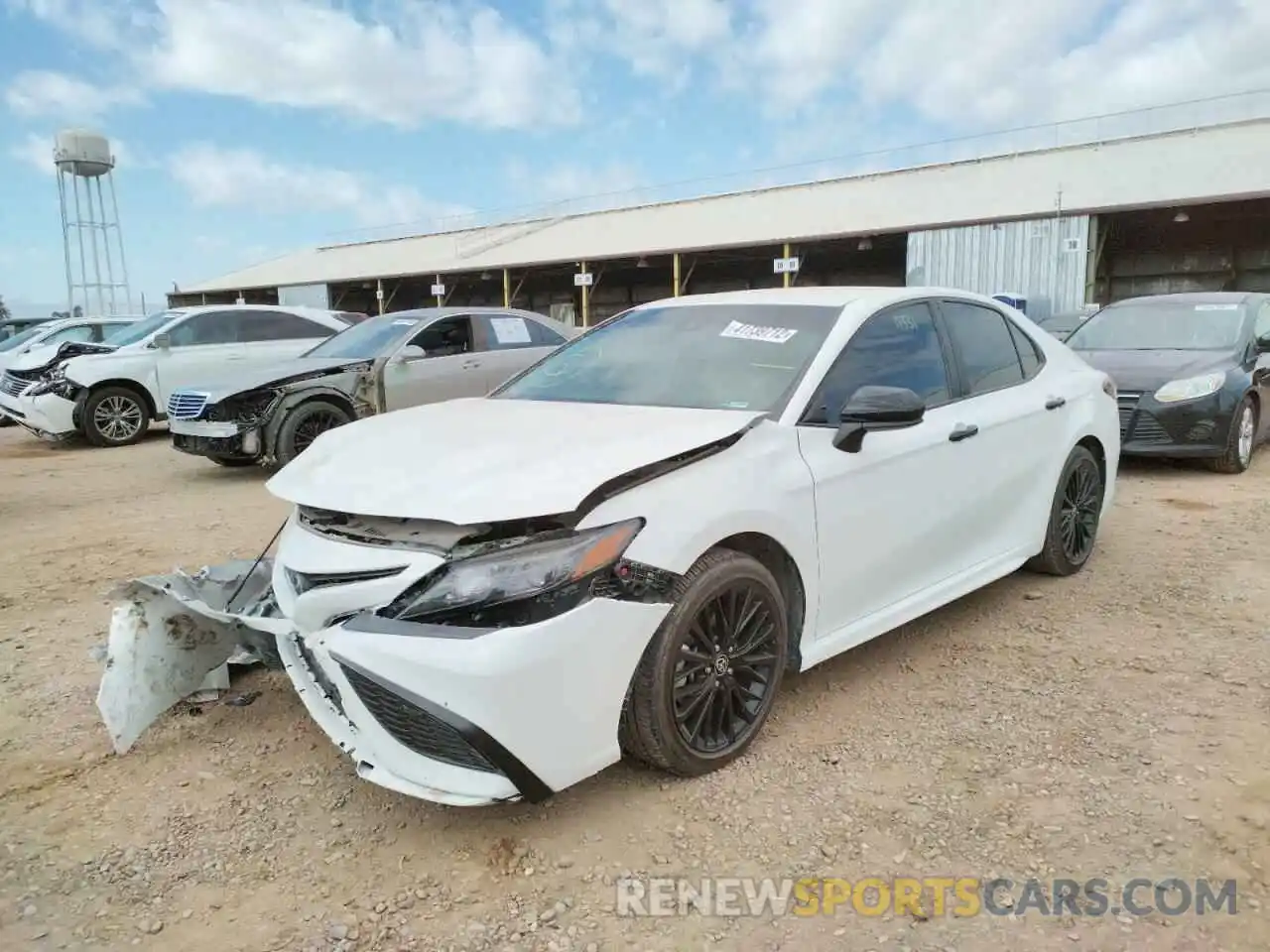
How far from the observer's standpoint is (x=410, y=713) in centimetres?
240

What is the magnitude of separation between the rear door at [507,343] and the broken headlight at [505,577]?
6.60m

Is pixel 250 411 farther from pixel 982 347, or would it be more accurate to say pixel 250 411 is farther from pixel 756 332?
pixel 982 347

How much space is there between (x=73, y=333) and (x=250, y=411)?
29.1ft

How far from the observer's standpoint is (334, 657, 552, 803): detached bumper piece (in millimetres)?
2338

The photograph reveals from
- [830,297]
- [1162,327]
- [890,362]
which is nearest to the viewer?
[890,362]

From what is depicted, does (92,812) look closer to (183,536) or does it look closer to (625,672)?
(625,672)

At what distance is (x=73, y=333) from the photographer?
14867 mm

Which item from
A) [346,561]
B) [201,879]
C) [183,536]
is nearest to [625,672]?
[346,561]

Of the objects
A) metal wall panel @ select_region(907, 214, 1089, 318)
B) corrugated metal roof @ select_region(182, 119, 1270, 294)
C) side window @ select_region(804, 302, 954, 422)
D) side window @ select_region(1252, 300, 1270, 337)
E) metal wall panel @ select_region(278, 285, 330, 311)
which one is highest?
corrugated metal roof @ select_region(182, 119, 1270, 294)

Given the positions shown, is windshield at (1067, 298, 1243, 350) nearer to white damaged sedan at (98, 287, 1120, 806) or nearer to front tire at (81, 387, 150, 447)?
white damaged sedan at (98, 287, 1120, 806)

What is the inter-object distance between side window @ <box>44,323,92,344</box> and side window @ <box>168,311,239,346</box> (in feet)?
15.3

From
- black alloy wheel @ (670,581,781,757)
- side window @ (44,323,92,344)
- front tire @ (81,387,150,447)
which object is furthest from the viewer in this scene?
side window @ (44,323,92,344)

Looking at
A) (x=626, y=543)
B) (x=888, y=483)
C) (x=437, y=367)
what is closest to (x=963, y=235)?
(x=437, y=367)

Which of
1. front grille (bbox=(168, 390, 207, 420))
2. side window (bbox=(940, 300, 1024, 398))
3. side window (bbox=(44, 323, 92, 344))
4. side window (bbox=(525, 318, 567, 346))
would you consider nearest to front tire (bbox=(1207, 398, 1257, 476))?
side window (bbox=(940, 300, 1024, 398))
